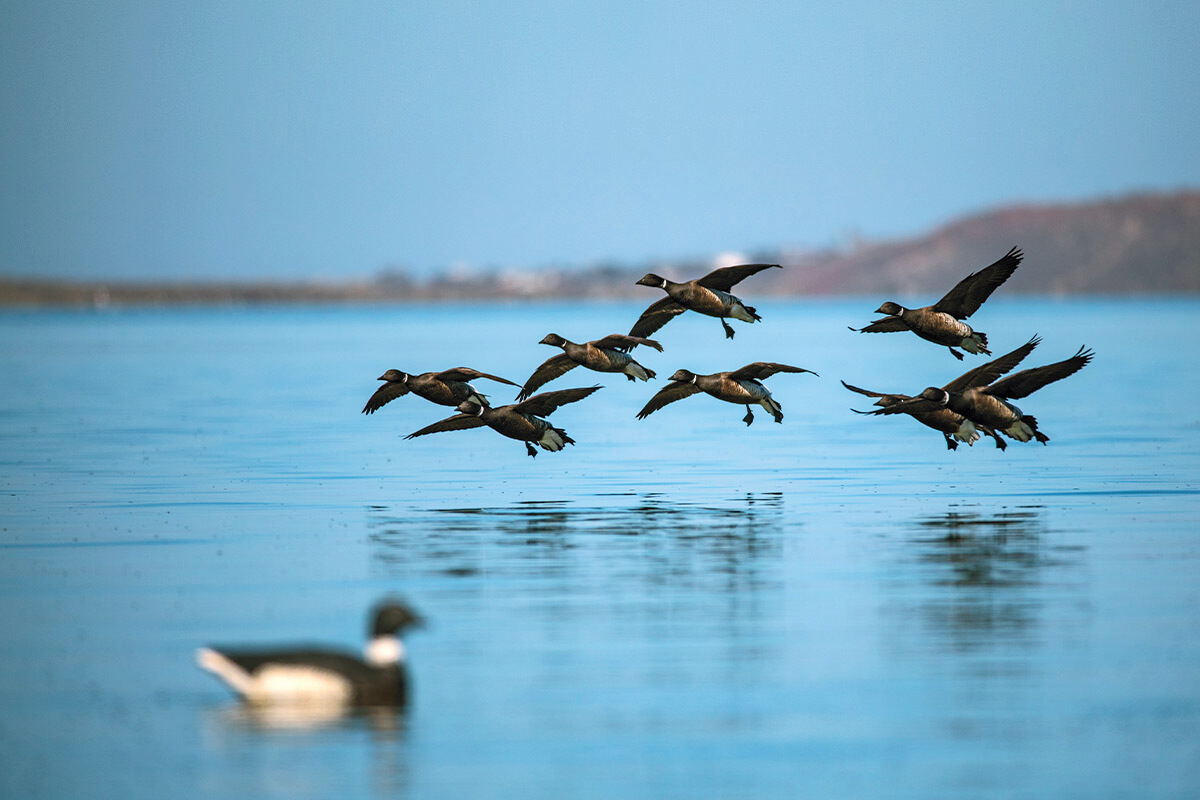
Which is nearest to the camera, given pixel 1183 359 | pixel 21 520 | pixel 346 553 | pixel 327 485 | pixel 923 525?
pixel 346 553

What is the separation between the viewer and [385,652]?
14.4m

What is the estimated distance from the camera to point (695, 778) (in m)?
12.7

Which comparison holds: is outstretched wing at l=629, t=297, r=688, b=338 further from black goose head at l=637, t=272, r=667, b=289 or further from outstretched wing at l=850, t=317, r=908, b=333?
outstretched wing at l=850, t=317, r=908, b=333

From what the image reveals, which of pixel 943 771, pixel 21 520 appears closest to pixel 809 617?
pixel 943 771

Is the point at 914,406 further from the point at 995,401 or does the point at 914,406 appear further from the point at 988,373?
the point at 988,373

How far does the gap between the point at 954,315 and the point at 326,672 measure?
12147 millimetres

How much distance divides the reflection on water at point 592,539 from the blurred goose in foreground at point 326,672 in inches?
226

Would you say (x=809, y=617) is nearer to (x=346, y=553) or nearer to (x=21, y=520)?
(x=346, y=553)

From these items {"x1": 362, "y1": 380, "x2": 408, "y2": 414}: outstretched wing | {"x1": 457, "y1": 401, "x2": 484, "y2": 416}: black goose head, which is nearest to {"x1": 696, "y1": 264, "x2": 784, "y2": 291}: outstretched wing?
{"x1": 457, "y1": 401, "x2": 484, "y2": 416}: black goose head

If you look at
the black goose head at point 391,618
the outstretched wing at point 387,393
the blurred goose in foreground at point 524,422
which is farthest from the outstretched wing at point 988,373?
the black goose head at point 391,618

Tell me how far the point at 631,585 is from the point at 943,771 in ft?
24.5

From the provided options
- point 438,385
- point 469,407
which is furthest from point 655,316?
point 438,385

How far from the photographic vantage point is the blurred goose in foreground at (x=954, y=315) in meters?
23.3

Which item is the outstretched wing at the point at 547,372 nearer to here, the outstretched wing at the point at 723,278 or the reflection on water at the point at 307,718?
the outstretched wing at the point at 723,278
